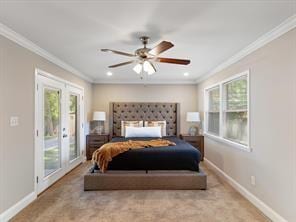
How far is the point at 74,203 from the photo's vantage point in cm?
341

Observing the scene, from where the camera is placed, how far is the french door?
3.82 meters

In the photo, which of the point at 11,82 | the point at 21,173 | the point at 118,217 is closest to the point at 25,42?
the point at 11,82

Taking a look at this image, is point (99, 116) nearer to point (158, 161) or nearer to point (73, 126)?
point (73, 126)

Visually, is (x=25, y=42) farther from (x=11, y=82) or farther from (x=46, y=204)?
(x=46, y=204)

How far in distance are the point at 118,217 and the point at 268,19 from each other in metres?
3.06

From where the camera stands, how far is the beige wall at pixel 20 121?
2.83 metres

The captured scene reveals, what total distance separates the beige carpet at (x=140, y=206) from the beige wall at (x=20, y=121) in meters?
0.38

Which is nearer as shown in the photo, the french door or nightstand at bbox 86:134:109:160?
the french door

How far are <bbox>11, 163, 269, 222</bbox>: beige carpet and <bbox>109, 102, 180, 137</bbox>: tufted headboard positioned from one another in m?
3.02

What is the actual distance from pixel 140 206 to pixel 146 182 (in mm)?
681

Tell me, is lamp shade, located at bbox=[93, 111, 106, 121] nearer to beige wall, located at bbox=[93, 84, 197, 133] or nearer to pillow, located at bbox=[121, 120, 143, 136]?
beige wall, located at bbox=[93, 84, 197, 133]

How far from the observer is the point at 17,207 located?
10.1ft

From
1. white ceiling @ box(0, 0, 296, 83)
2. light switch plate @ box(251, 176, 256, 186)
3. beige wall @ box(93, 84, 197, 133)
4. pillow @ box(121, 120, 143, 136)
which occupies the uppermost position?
white ceiling @ box(0, 0, 296, 83)

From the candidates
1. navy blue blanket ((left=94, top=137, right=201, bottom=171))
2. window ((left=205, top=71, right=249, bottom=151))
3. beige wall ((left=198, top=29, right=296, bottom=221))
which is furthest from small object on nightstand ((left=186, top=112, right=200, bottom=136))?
beige wall ((left=198, top=29, right=296, bottom=221))
